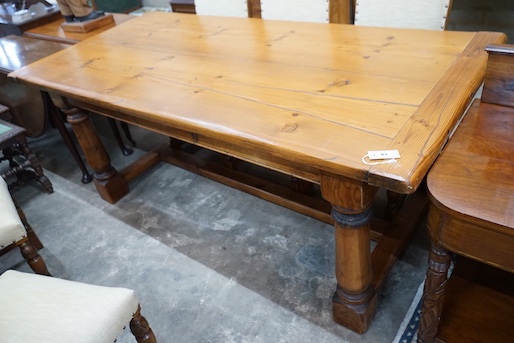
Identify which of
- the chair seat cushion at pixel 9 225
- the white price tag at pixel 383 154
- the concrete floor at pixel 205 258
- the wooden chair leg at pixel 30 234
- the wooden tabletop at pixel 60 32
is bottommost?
the concrete floor at pixel 205 258

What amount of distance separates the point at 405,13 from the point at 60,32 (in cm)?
214

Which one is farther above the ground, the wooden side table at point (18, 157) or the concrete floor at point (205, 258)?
the wooden side table at point (18, 157)

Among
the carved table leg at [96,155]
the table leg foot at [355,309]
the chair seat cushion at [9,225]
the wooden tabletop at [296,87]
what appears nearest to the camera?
the wooden tabletop at [296,87]

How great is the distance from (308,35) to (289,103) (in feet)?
2.03

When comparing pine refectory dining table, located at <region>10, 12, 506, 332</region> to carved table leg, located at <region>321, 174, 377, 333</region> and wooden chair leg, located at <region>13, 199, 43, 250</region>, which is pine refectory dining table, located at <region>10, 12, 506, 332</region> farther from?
wooden chair leg, located at <region>13, 199, 43, 250</region>

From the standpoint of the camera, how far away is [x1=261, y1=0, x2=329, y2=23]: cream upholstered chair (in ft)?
6.57

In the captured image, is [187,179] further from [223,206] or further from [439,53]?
[439,53]

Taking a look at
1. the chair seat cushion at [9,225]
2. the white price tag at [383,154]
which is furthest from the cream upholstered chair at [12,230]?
the white price tag at [383,154]

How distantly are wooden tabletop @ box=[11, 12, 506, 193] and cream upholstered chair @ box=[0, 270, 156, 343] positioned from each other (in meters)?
0.53

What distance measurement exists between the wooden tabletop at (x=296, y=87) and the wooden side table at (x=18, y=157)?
1.31ft

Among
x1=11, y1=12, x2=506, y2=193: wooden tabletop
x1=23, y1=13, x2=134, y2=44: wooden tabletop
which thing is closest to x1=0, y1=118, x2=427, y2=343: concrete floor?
x1=11, y1=12, x2=506, y2=193: wooden tabletop

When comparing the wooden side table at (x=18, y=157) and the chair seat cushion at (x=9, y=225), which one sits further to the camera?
the wooden side table at (x=18, y=157)

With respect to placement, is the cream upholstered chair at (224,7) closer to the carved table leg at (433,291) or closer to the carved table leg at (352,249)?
the carved table leg at (352,249)

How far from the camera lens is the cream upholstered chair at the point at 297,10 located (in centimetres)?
200
